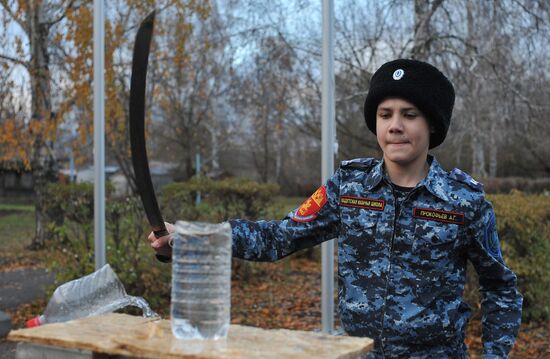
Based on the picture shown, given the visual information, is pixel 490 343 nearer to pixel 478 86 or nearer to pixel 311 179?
pixel 478 86

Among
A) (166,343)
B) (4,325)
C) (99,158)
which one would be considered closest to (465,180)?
(166,343)

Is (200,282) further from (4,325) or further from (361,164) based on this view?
(4,325)

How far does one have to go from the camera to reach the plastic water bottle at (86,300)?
245cm

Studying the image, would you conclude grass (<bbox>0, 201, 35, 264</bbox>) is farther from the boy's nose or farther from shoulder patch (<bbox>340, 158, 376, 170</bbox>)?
the boy's nose

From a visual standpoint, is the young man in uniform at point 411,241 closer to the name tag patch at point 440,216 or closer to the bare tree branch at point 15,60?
the name tag patch at point 440,216

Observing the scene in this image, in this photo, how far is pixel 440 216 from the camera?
242 centimetres

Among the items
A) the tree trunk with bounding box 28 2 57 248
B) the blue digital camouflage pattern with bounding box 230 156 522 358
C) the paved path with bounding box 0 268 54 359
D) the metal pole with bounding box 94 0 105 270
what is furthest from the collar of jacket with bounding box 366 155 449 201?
the tree trunk with bounding box 28 2 57 248

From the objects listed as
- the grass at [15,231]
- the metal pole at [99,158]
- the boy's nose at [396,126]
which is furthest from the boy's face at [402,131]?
the grass at [15,231]

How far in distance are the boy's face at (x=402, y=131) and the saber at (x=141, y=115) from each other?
0.80 meters

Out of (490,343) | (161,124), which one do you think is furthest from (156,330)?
(161,124)

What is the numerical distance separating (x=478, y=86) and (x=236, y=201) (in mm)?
3634

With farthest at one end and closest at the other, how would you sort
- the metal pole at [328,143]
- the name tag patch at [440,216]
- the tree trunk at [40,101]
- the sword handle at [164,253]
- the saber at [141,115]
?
the tree trunk at [40,101] < the metal pole at [328,143] < the name tag patch at [440,216] < the sword handle at [164,253] < the saber at [141,115]

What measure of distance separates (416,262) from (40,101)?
33.8 ft

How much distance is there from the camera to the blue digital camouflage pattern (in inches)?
93.4
